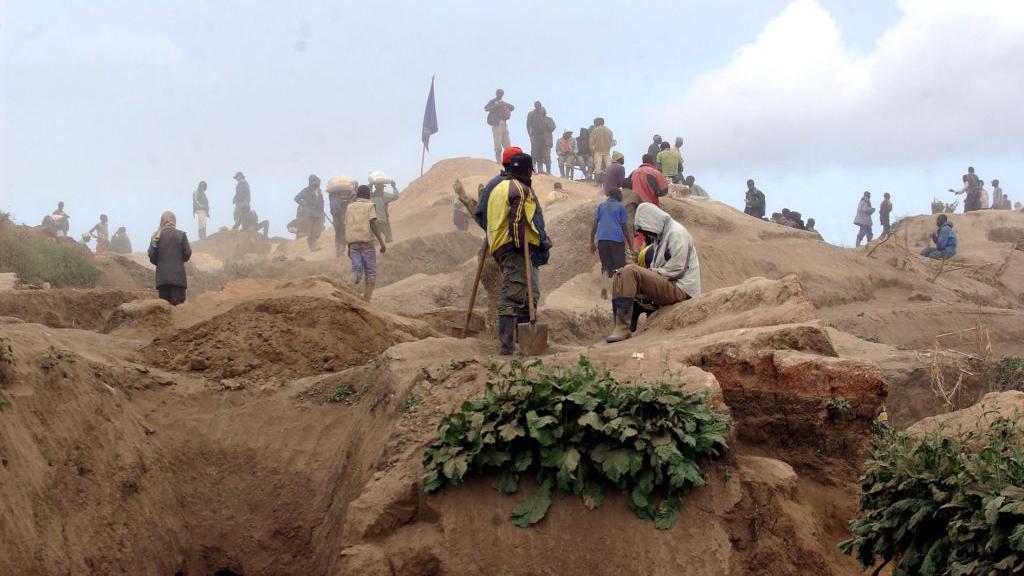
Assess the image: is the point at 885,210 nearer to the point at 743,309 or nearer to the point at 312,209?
the point at 312,209

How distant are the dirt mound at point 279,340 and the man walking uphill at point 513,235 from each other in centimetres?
150

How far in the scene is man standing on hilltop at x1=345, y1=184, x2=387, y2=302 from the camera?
40.8 ft

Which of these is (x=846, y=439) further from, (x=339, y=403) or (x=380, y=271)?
(x=380, y=271)

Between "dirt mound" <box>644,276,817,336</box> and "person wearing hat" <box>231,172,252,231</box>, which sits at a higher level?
"person wearing hat" <box>231,172,252,231</box>

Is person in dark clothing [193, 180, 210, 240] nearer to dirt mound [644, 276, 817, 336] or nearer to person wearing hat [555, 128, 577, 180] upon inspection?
person wearing hat [555, 128, 577, 180]

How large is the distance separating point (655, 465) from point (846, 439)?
5.91 feet

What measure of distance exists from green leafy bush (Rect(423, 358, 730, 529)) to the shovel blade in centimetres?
176

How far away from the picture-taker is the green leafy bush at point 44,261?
629 inches

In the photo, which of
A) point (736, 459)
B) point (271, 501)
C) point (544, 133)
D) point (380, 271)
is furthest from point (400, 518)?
point (544, 133)

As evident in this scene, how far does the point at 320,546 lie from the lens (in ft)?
21.4

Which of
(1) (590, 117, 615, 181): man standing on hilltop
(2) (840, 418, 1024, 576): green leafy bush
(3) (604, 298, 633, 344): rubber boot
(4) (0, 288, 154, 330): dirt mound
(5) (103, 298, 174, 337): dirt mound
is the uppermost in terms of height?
(1) (590, 117, 615, 181): man standing on hilltop

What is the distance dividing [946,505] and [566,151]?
19.9 m

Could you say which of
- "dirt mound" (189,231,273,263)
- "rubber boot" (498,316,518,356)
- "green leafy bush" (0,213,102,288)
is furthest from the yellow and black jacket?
"dirt mound" (189,231,273,263)

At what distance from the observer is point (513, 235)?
7730 millimetres
